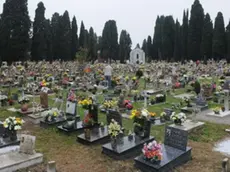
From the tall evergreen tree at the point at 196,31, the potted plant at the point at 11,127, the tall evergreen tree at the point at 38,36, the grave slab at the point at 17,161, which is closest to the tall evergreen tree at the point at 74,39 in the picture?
the tall evergreen tree at the point at 38,36

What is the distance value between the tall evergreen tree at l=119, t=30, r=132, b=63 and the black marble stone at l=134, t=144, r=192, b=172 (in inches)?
2125

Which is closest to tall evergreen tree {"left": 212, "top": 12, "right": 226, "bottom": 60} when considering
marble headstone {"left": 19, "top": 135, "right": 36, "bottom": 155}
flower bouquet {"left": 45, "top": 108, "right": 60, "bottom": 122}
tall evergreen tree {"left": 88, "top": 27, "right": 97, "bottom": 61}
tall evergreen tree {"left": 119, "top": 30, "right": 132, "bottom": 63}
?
tall evergreen tree {"left": 119, "top": 30, "right": 132, "bottom": 63}

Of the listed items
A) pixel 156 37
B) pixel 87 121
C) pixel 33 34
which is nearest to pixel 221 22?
pixel 156 37

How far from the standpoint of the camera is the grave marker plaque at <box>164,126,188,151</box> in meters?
6.19

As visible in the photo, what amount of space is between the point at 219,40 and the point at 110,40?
2653cm

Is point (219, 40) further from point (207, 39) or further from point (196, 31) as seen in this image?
point (196, 31)

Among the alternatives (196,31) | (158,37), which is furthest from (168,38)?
(196,31)

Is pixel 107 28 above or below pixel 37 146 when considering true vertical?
above

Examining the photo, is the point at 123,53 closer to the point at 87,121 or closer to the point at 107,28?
the point at 107,28

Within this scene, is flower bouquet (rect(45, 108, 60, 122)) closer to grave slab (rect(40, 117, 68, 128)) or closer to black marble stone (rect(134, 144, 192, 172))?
grave slab (rect(40, 117, 68, 128))

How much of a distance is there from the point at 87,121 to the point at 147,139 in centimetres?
228

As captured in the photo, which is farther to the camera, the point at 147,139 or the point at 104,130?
the point at 104,130

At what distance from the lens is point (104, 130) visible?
8.03m

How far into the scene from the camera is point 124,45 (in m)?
64.8
